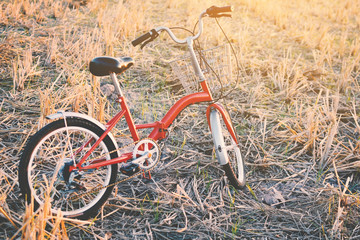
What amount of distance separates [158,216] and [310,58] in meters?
4.00

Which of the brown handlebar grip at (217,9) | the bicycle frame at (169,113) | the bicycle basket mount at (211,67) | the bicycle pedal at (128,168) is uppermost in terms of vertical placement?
the brown handlebar grip at (217,9)

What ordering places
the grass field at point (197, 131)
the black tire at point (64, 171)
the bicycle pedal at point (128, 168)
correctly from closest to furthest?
the black tire at point (64, 171) → the grass field at point (197, 131) → the bicycle pedal at point (128, 168)

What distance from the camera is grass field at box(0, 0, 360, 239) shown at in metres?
1.96

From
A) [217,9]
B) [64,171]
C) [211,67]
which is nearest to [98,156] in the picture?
[64,171]

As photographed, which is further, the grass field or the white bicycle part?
the white bicycle part

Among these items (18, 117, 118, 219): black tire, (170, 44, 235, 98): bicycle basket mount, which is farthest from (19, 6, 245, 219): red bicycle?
(170, 44, 235, 98): bicycle basket mount

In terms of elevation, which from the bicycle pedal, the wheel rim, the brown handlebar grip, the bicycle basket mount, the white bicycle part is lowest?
the wheel rim

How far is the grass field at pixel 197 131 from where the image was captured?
196 centimetres

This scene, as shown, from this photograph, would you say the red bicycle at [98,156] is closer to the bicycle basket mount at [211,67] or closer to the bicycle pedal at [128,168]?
the bicycle pedal at [128,168]

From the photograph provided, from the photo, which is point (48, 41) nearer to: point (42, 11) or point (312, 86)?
point (42, 11)

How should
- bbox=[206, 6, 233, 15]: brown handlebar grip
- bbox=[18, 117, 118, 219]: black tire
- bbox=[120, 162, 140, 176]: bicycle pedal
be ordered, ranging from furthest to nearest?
bbox=[120, 162, 140, 176]: bicycle pedal
bbox=[206, 6, 233, 15]: brown handlebar grip
bbox=[18, 117, 118, 219]: black tire

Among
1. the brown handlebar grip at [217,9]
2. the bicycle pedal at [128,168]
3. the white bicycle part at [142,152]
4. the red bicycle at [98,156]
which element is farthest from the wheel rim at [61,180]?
the brown handlebar grip at [217,9]

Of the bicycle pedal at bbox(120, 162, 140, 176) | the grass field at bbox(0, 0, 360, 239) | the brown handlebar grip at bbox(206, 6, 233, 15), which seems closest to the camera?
the brown handlebar grip at bbox(206, 6, 233, 15)

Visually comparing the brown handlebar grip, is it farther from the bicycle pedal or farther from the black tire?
the bicycle pedal
